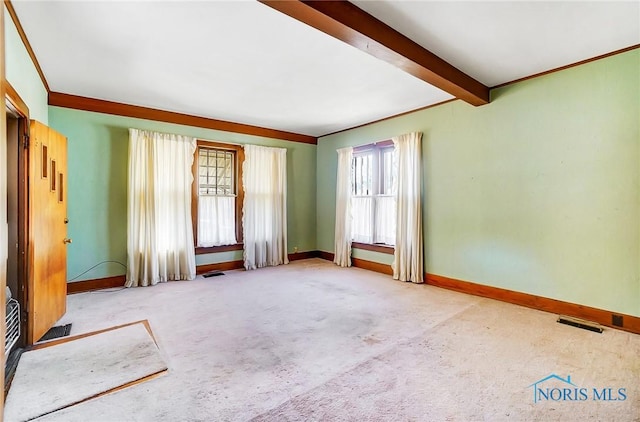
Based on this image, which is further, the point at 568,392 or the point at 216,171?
the point at 216,171

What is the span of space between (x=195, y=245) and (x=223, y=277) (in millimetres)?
756

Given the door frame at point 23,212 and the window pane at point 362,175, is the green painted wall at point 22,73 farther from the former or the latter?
the window pane at point 362,175

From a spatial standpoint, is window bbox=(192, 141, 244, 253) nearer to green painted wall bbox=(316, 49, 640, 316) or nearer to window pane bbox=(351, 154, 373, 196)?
window pane bbox=(351, 154, 373, 196)

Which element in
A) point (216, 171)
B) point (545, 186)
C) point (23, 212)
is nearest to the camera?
point (23, 212)

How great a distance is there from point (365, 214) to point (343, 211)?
1.46ft

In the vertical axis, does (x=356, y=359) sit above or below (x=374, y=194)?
below

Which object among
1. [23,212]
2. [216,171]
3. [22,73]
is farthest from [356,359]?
[216,171]

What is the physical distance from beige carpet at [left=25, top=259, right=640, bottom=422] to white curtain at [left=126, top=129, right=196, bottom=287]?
686mm

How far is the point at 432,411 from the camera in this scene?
1.80 metres

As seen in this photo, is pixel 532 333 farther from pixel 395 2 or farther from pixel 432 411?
pixel 395 2

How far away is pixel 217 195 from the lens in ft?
17.7

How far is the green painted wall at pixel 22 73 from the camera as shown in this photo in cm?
230

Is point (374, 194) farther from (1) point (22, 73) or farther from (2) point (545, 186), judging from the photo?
(1) point (22, 73)

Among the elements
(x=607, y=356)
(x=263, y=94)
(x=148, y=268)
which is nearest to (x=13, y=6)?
(x=263, y=94)
